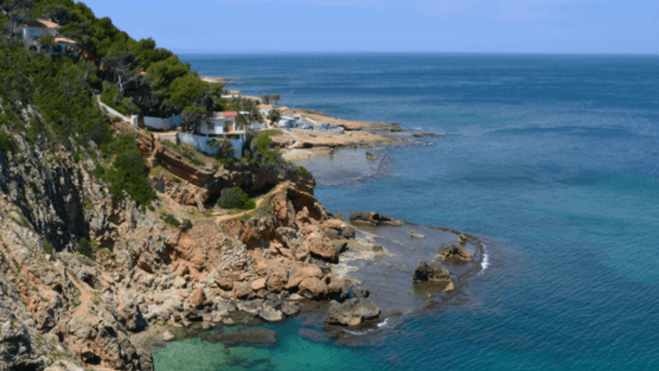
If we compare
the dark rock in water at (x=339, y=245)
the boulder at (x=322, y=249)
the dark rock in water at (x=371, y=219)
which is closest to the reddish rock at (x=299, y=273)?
the boulder at (x=322, y=249)

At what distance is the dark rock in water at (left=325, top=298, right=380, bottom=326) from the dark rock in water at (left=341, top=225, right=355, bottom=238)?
52.9 feet

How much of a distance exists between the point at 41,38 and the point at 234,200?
2571 cm

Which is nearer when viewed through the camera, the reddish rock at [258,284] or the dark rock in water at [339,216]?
the reddish rock at [258,284]

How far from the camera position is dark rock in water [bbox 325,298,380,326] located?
150ft

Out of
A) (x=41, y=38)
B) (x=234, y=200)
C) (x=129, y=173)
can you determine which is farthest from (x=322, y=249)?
(x=41, y=38)

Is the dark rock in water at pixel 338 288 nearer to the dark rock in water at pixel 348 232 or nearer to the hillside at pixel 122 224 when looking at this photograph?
the hillside at pixel 122 224

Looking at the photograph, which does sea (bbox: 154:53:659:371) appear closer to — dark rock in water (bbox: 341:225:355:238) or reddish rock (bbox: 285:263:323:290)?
reddish rock (bbox: 285:263:323:290)

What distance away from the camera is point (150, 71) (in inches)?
2504

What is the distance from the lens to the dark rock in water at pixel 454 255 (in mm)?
60062

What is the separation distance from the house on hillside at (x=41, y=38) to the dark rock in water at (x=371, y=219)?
34.7 meters

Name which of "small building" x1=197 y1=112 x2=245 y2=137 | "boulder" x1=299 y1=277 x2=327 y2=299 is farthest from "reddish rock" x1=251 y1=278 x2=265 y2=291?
"small building" x1=197 y1=112 x2=245 y2=137

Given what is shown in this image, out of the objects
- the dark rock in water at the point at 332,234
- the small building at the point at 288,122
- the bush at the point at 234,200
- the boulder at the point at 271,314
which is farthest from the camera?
the small building at the point at 288,122

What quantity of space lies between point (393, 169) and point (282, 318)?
5728 cm

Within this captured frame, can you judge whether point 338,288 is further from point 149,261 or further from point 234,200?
point 149,261
